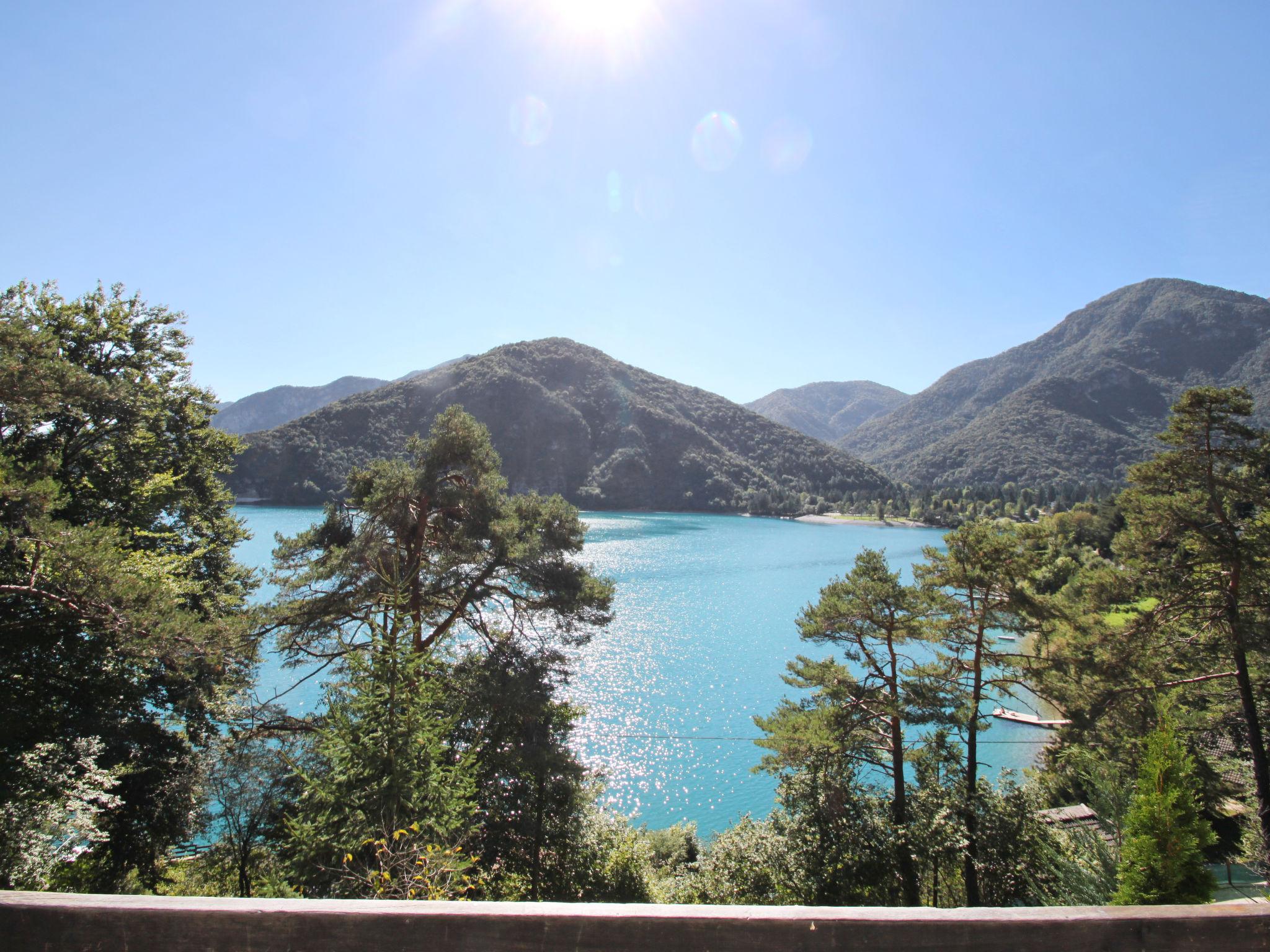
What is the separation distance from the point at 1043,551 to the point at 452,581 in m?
10.9

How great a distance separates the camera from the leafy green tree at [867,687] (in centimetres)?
1028

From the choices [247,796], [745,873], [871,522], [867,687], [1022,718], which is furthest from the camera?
[871,522]

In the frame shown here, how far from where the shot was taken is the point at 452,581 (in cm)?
1052

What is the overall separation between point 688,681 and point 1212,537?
2096cm

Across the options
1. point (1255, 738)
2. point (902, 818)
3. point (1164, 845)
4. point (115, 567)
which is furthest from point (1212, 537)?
point (115, 567)

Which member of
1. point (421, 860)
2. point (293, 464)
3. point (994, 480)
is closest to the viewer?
point (421, 860)

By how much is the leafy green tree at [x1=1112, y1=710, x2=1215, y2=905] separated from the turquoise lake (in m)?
8.03

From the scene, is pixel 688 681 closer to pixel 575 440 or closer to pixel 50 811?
pixel 50 811

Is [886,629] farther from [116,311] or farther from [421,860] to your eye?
[116,311]

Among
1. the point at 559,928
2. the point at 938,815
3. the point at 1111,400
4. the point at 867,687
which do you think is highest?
the point at 1111,400

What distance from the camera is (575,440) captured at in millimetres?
142250

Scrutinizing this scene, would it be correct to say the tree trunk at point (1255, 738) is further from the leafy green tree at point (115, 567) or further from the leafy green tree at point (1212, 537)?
the leafy green tree at point (115, 567)

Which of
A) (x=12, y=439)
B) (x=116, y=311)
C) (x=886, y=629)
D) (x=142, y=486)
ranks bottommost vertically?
(x=886, y=629)

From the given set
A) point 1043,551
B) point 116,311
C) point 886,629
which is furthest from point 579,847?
point 116,311
